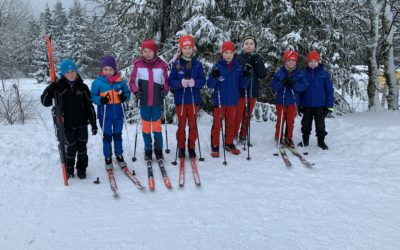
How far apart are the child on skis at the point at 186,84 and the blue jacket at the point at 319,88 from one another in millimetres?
2197

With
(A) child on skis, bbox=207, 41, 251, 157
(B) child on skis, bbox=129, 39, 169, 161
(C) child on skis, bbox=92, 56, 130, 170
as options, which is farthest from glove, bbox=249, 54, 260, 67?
(C) child on skis, bbox=92, 56, 130, 170

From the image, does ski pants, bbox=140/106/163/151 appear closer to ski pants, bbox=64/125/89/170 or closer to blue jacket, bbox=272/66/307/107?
ski pants, bbox=64/125/89/170

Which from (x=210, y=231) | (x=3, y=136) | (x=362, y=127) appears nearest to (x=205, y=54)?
(x=362, y=127)

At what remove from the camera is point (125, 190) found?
202 inches

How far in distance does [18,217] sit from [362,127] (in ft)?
22.2

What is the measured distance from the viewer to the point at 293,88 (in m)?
6.86

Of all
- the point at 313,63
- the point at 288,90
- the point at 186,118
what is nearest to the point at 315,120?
the point at 288,90

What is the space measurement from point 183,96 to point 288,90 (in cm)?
212

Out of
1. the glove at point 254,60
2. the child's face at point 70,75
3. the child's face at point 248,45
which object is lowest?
the child's face at point 70,75

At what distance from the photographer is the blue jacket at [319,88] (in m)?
6.96

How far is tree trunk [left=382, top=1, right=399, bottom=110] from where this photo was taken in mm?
10984

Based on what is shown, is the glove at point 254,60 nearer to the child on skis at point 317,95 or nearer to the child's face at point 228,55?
the child's face at point 228,55

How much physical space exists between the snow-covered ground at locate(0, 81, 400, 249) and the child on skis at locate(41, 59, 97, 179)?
0.35 m

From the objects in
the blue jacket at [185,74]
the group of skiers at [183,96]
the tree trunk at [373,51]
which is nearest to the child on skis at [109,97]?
the group of skiers at [183,96]
